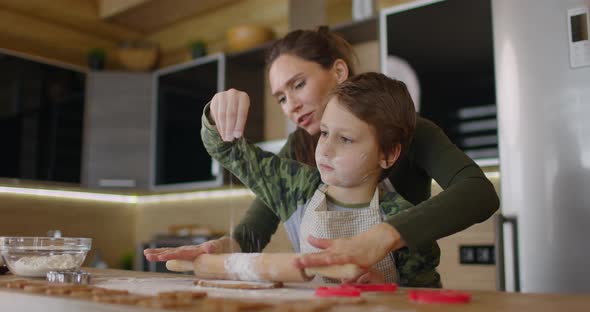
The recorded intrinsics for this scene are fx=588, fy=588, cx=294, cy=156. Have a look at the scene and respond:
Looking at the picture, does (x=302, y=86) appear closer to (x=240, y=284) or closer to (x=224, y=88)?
(x=240, y=284)

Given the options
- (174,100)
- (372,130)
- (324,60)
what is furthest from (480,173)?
(174,100)

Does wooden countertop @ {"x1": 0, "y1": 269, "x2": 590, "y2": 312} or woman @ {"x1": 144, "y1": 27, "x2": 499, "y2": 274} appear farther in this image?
woman @ {"x1": 144, "y1": 27, "x2": 499, "y2": 274}

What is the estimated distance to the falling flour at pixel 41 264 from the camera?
0.93m

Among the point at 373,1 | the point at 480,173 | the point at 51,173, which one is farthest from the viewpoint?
the point at 51,173

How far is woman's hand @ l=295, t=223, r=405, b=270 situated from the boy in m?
0.13

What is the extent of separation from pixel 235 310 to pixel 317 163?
1.49 ft

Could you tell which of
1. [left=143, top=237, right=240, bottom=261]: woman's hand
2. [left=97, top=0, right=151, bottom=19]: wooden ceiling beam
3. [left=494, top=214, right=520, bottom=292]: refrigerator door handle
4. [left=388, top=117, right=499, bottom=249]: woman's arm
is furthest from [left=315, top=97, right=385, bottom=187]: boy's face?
[left=97, top=0, right=151, bottom=19]: wooden ceiling beam

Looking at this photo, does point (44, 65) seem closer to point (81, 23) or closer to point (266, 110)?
point (81, 23)

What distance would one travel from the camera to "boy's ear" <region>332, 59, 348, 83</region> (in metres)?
1.11

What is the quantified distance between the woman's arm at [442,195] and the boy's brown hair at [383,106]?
68 mm

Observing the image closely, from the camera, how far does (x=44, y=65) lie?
9.13 ft

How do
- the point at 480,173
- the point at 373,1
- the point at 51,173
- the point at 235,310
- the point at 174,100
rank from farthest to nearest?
1. the point at 174,100
2. the point at 51,173
3. the point at 373,1
4. the point at 480,173
5. the point at 235,310

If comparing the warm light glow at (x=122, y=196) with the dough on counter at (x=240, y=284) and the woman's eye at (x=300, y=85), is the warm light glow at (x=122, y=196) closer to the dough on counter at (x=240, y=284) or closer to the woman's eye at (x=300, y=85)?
the woman's eye at (x=300, y=85)

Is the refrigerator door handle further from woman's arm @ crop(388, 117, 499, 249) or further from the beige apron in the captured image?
the beige apron
